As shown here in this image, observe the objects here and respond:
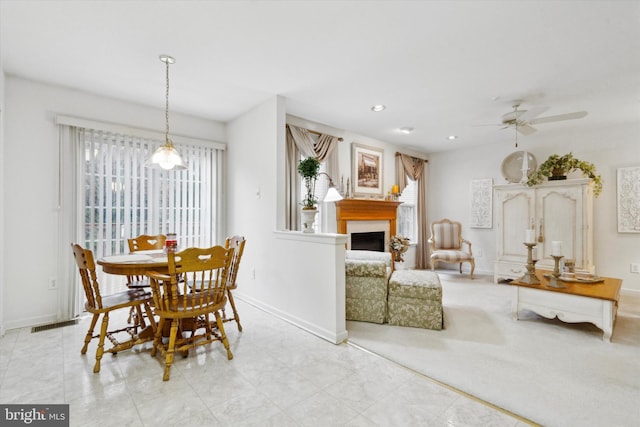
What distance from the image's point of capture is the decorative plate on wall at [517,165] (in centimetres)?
482

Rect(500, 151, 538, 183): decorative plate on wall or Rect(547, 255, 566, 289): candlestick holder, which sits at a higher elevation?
Rect(500, 151, 538, 183): decorative plate on wall

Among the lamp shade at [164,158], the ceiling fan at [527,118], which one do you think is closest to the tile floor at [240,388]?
the lamp shade at [164,158]

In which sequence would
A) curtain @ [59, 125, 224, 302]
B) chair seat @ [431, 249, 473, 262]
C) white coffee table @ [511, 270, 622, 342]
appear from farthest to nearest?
chair seat @ [431, 249, 473, 262] < curtain @ [59, 125, 224, 302] < white coffee table @ [511, 270, 622, 342]

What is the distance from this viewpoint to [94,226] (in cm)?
337

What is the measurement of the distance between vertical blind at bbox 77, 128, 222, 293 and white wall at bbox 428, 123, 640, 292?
489cm

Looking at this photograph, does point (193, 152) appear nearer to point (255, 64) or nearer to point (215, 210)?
point (215, 210)

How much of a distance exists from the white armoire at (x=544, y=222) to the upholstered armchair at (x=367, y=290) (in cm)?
301

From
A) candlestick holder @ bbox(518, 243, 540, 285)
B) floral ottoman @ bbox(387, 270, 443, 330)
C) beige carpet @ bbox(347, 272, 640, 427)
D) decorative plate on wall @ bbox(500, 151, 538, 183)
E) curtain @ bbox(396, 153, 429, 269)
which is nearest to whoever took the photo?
beige carpet @ bbox(347, 272, 640, 427)

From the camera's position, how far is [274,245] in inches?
136

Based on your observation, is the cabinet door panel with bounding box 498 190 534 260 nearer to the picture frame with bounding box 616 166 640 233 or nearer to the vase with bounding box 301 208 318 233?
the picture frame with bounding box 616 166 640 233

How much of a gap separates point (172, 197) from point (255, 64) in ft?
7.15

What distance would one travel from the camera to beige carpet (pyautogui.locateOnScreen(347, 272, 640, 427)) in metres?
1.80

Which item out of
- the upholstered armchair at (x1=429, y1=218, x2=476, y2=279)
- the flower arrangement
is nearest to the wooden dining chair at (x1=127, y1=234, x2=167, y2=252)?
the flower arrangement
